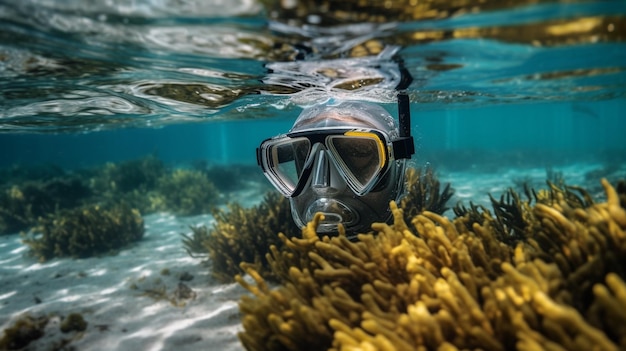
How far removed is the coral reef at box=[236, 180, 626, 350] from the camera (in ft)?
5.74

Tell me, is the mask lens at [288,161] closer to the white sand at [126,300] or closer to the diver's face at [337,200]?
the diver's face at [337,200]

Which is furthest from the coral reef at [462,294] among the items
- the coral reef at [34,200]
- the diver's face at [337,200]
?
the coral reef at [34,200]

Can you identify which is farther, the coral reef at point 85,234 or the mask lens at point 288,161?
the coral reef at point 85,234

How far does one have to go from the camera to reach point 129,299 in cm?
584

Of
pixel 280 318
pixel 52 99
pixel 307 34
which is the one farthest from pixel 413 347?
pixel 52 99

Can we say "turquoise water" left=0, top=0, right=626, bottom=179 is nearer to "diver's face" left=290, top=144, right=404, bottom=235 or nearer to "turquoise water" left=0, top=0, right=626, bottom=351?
"turquoise water" left=0, top=0, right=626, bottom=351

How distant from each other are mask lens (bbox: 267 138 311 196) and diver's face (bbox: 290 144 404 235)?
1.23 feet

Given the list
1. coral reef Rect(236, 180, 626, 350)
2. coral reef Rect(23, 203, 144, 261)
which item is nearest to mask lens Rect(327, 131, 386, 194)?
coral reef Rect(236, 180, 626, 350)

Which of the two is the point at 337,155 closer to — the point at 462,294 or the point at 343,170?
the point at 343,170

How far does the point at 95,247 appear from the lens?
29.6 ft

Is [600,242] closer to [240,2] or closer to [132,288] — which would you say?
[240,2]

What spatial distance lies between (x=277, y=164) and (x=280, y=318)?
9.74 ft

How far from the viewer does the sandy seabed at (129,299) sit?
446cm

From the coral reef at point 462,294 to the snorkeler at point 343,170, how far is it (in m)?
1.06
